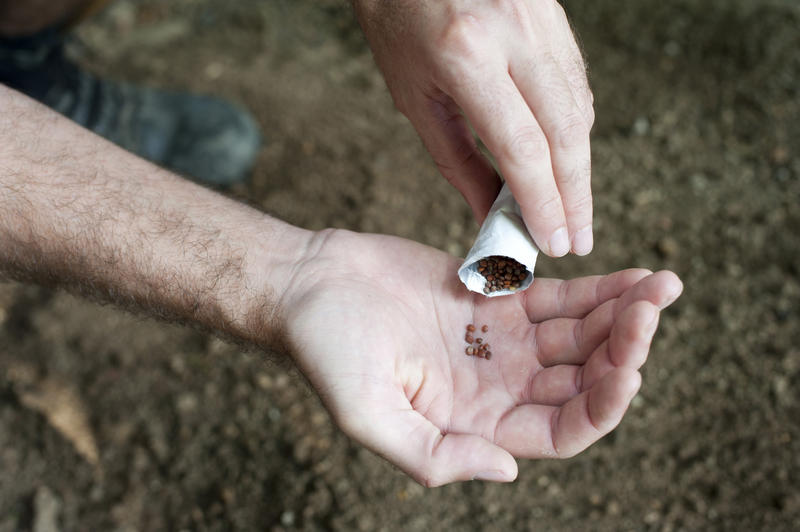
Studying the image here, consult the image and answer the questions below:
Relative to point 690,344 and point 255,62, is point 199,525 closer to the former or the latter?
point 690,344

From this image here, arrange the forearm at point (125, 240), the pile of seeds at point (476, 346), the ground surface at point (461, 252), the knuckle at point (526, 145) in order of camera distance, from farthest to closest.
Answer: the ground surface at point (461, 252) → the forearm at point (125, 240) → the pile of seeds at point (476, 346) → the knuckle at point (526, 145)

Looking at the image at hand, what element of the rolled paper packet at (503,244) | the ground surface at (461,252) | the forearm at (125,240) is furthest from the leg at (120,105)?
the rolled paper packet at (503,244)

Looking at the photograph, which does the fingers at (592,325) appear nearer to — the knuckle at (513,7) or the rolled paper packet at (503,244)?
the rolled paper packet at (503,244)

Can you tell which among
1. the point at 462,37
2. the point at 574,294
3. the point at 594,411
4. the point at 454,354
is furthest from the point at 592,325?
the point at 462,37

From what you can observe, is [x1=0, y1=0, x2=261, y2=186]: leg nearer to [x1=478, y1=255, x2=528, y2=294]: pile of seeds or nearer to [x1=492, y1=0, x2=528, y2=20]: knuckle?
[x1=478, y1=255, x2=528, y2=294]: pile of seeds

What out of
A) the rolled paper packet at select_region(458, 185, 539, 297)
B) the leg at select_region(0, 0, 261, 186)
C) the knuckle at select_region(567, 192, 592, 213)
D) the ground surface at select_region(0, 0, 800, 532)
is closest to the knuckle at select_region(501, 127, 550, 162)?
the knuckle at select_region(567, 192, 592, 213)

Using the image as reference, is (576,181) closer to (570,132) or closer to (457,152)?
(570,132)

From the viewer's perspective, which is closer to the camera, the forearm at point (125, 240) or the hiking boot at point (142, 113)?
the forearm at point (125, 240)

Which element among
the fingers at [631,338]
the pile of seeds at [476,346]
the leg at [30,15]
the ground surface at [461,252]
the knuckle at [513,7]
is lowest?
the ground surface at [461,252]
